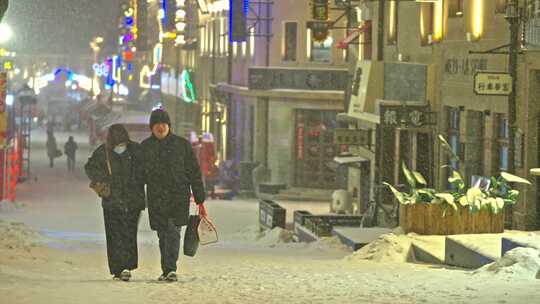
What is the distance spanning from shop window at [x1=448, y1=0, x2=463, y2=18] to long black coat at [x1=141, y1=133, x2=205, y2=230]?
14.3 m

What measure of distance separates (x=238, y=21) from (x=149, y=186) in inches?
1250

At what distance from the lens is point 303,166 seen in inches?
1726

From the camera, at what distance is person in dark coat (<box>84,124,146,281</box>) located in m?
12.2

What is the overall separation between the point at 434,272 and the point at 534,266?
62.4 inches

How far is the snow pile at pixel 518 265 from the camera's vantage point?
12266 mm

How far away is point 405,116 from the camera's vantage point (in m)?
27.2

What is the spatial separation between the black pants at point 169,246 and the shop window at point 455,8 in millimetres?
14510

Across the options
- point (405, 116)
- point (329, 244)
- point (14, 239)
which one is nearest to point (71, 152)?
point (405, 116)

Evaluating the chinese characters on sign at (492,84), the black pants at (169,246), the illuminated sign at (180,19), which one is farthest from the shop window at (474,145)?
the illuminated sign at (180,19)

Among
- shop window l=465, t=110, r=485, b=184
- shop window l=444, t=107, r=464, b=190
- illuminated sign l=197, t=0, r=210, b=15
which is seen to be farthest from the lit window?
shop window l=465, t=110, r=485, b=184

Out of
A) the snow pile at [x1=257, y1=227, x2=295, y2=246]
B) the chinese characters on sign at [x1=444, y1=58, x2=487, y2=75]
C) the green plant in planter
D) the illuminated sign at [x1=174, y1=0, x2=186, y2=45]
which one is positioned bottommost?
the snow pile at [x1=257, y1=227, x2=295, y2=246]

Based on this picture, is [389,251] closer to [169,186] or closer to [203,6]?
[169,186]

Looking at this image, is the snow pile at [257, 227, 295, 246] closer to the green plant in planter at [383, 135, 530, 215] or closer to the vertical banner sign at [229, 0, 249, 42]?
the green plant in planter at [383, 135, 530, 215]

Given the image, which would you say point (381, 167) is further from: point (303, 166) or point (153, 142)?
point (153, 142)
